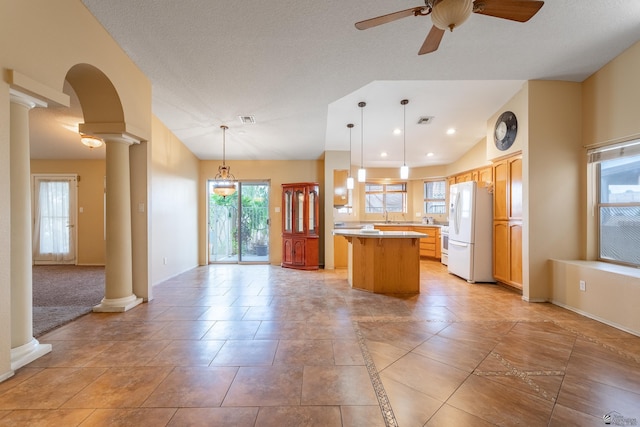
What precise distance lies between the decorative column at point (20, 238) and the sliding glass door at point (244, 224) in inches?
175

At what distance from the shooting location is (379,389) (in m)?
1.87

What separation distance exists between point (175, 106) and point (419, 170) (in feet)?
20.2

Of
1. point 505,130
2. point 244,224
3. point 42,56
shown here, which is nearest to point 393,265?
point 505,130

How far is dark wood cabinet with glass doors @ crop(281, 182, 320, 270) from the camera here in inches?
240

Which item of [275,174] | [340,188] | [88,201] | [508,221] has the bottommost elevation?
[508,221]

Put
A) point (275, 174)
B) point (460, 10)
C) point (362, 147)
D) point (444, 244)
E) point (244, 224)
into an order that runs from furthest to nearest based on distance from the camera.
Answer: point (244, 224), point (275, 174), point (444, 244), point (362, 147), point (460, 10)

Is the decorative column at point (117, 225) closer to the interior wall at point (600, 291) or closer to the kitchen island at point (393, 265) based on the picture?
the kitchen island at point (393, 265)

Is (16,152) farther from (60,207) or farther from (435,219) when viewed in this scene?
(435,219)

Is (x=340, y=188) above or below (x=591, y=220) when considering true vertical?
above

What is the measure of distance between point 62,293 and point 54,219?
11.2 ft

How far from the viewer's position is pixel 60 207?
6.35m

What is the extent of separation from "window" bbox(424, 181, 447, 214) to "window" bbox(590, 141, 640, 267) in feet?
13.0

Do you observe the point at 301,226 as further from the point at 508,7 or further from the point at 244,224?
the point at 508,7

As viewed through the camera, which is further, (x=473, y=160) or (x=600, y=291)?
(x=473, y=160)
